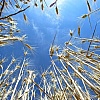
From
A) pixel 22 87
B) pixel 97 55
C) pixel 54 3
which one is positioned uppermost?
pixel 54 3

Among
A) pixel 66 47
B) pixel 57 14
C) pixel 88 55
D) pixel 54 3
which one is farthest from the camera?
pixel 66 47

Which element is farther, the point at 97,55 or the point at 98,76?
the point at 97,55

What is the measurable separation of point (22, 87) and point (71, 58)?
46.7 inches

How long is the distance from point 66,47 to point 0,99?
111cm

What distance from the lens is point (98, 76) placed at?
1697 mm

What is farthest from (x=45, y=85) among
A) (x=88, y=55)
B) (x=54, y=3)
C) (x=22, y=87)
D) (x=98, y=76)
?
(x=54, y=3)

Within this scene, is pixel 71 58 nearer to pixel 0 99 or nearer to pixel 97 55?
pixel 97 55

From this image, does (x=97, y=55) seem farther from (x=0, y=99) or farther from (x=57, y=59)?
(x=0, y=99)

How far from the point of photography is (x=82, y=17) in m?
1.54

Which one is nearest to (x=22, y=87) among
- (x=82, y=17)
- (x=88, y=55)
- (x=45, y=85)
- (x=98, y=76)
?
(x=45, y=85)

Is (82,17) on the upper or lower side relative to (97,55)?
upper

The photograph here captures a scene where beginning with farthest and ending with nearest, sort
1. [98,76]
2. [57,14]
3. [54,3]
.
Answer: [98,76], [57,14], [54,3]

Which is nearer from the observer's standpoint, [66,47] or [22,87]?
[66,47]

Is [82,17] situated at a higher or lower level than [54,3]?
lower
